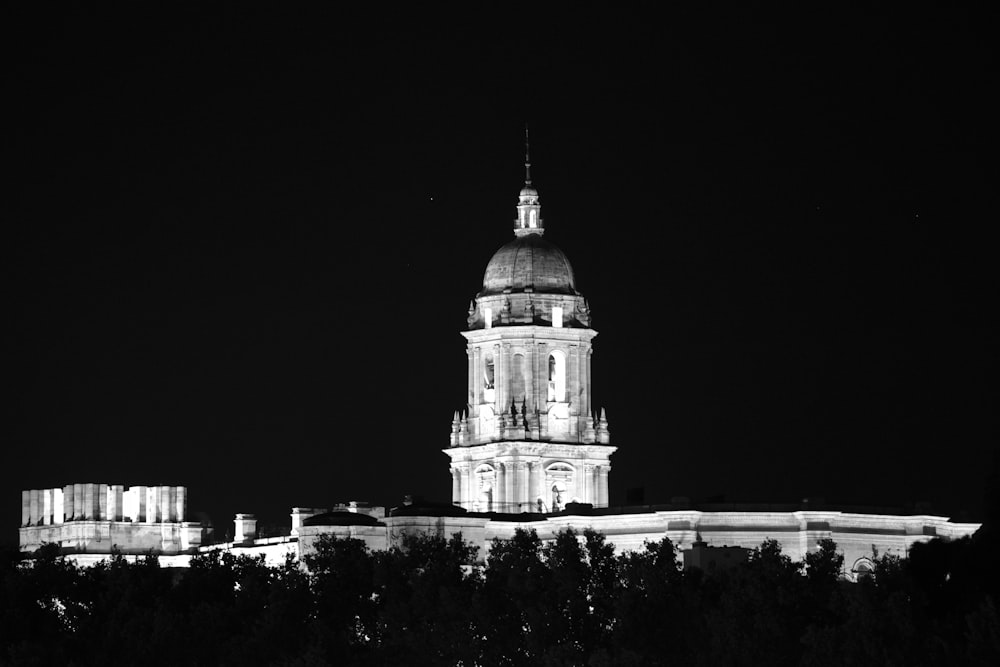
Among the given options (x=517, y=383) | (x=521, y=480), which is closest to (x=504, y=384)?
(x=517, y=383)

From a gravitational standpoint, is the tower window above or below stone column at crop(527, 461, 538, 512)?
above

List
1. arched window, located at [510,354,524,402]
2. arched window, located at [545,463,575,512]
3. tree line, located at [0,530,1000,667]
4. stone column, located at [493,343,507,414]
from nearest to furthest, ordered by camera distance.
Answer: tree line, located at [0,530,1000,667]
arched window, located at [510,354,524,402]
stone column, located at [493,343,507,414]
arched window, located at [545,463,575,512]

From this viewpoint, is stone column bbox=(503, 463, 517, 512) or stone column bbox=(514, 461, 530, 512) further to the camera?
stone column bbox=(514, 461, 530, 512)

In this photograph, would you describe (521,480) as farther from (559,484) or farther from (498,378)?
(498,378)

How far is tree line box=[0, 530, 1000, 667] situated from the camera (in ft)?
428

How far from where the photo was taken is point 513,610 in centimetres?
14600

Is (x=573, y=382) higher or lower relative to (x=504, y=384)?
higher

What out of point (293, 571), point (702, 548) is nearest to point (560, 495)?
point (702, 548)

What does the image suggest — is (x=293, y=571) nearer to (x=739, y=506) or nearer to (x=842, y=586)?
(x=842, y=586)

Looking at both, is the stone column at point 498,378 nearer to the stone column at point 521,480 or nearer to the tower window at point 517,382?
the tower window at point 517,382

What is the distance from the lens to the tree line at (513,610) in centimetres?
13050

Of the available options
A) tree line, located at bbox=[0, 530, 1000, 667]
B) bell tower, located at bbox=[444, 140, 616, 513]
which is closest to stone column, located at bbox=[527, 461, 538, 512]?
bell tower, located at bbox=[444, 140, 616, 513]

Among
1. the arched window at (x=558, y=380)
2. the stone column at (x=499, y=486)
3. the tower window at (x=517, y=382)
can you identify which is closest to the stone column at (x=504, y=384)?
the tower window at (x=517, y=382)

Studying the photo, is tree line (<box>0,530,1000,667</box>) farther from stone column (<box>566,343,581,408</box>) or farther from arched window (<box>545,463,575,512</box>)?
stone column (<box>566,343,581,408</box>)
